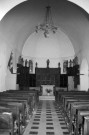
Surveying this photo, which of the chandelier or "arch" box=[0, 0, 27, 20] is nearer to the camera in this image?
"arch" box=[0, 0, 27, 20]

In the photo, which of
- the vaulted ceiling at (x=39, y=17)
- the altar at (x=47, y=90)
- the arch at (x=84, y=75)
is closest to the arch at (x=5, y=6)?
the vaulted ceiling at (x=39, y=17)

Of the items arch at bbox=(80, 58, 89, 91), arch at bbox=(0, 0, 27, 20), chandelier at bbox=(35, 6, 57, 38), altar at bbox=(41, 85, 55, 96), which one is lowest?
altar at bbox=(41, 85, 55, 96)

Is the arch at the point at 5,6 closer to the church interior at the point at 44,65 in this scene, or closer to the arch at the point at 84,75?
the church interior at the point at 44,65

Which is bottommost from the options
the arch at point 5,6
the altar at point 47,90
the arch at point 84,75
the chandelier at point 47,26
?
the altar at point 47,90

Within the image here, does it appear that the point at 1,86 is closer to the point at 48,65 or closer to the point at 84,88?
the point at 84,88

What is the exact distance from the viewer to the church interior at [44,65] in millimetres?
8312

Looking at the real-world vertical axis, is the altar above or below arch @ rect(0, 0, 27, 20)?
below

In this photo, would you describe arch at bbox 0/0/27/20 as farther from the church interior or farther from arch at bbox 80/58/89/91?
arch at bbox 80/58/89/91

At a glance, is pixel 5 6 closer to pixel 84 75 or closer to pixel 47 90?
pixel 84 75

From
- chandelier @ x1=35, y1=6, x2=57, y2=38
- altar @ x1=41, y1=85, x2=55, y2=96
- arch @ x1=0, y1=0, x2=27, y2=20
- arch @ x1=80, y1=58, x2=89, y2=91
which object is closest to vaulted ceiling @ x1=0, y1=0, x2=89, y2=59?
chandelier @ x1=35, y1=6, x2=57, y2=38

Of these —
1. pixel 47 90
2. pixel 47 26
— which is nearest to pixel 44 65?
pixel 47 90

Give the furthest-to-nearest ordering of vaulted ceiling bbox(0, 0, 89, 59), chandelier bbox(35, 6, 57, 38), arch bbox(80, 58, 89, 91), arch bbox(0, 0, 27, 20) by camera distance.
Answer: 1. arch bbox(80, 58, 89, 91)
2. chandelier bbox(35, 6, 57, 38)
3. vaulted ceiling bbox(0, 0, 89, 59)
4. arch bbox(0, 0, 27, 20)

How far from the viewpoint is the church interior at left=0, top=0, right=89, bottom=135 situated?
831 centimetres

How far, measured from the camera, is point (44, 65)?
1029 inches
